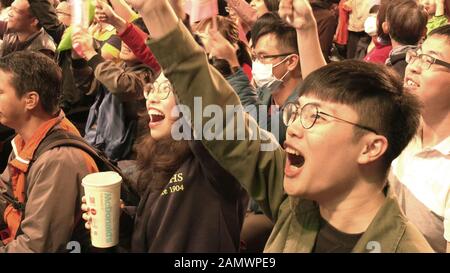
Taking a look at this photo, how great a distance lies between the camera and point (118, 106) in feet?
12.3

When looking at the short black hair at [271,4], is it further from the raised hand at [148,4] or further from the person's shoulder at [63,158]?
the raised hand at [148,4]

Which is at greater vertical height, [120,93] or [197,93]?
[197,93]

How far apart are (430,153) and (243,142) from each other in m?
0.81

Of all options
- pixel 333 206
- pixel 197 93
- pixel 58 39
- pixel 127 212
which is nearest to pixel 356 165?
pixel 333 206

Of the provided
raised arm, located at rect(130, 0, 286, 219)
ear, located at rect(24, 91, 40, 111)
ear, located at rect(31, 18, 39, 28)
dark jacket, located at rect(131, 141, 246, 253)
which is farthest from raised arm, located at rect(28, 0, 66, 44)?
raised arm, located at rect(130, 0, 286, 219)

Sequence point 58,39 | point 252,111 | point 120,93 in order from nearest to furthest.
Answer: point 252,111, point 120,93, point 58,39

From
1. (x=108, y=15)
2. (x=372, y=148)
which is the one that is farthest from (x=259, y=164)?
(x=108, y=15)

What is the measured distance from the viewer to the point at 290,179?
62.1 inches

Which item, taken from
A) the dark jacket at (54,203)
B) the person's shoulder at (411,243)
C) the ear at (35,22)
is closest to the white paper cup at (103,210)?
the dark jacket at (54,203)

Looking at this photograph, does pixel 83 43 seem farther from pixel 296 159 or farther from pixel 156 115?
pixel 296 159

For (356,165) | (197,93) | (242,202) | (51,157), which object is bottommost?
(242,202)
